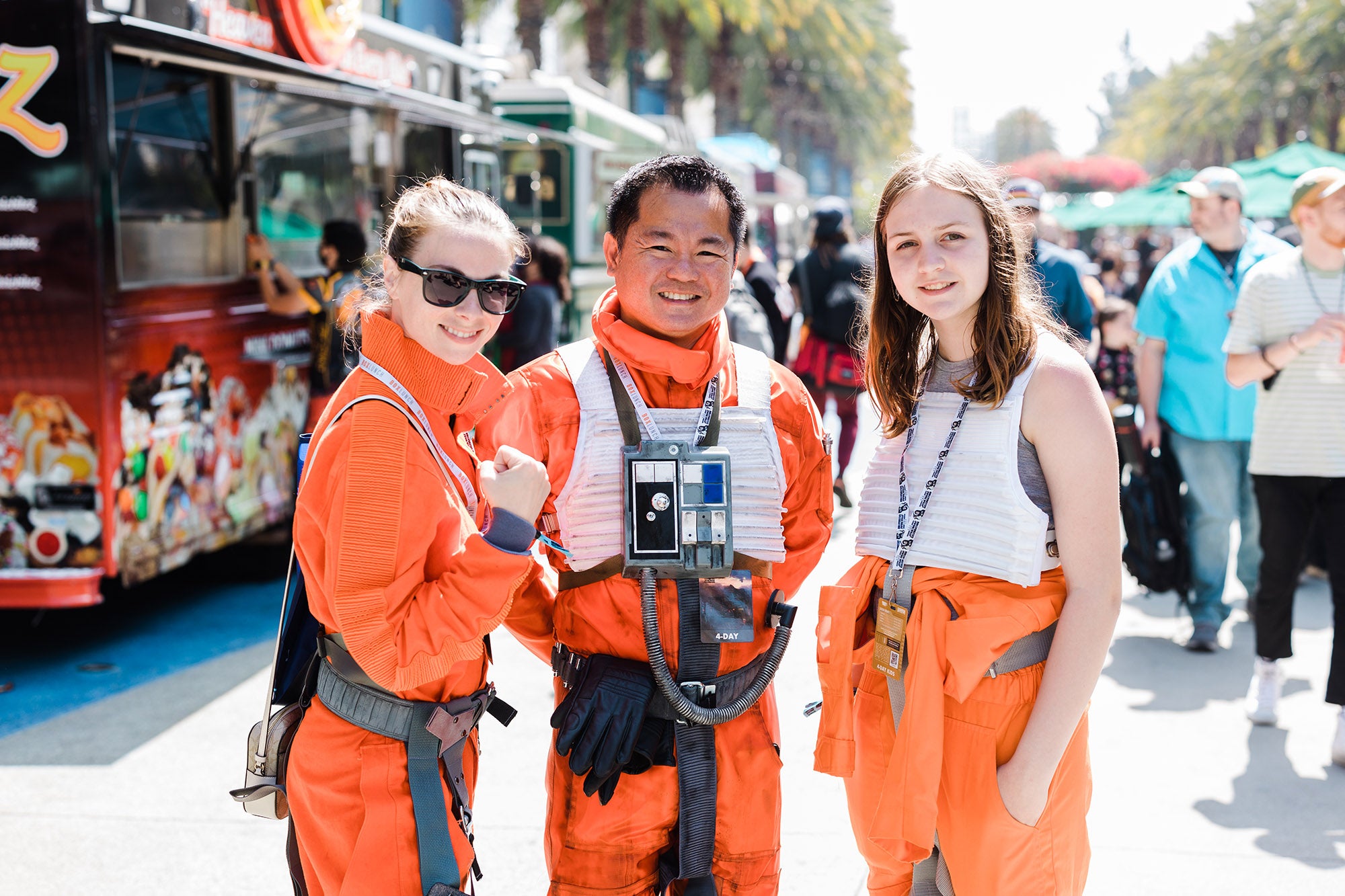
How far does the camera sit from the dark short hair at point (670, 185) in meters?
2.29

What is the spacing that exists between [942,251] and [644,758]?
1082 mm

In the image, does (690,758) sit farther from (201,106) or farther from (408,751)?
(201,106)

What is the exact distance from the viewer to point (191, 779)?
162 inches

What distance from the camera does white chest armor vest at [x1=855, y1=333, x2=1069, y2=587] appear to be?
6.80ft

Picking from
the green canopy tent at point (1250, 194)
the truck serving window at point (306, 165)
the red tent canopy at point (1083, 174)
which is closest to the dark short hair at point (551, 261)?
the truck serving window at point (306, 165)

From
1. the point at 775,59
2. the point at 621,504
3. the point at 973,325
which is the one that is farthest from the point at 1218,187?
the point at 775,59

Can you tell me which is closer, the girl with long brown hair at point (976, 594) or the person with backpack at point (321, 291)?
the girl with long brown hair at point (976, 594)

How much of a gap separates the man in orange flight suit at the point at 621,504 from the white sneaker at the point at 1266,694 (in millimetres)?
2996

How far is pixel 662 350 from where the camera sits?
2262mm

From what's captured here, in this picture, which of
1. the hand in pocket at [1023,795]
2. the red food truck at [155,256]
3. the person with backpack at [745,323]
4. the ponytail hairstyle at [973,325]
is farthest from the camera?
the person with backpack at [745,323]

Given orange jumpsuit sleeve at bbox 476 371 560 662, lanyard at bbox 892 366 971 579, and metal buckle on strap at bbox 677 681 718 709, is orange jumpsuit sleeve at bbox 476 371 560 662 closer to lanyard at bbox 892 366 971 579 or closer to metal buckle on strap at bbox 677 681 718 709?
metal buckle on strap at bbox 677 681 718 709

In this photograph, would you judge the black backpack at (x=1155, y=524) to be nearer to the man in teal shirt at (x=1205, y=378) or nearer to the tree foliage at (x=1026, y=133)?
the man in teal shirt at (x=1205, y=378)

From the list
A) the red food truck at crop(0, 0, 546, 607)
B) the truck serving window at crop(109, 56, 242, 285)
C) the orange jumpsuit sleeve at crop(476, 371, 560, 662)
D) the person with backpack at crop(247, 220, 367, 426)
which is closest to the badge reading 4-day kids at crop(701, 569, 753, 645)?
the orange jumpsuit sleeve at crop(476, 371, 560, 662)

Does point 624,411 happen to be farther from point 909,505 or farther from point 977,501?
point 977,501
